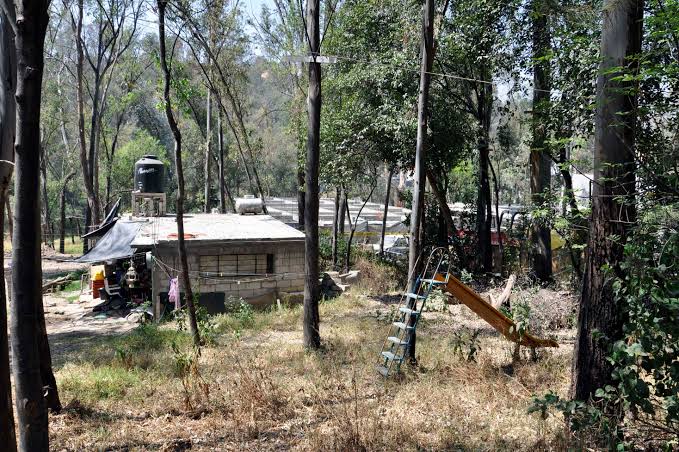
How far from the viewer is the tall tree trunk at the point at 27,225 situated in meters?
4.81

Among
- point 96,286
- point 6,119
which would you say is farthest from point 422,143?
point 96,286

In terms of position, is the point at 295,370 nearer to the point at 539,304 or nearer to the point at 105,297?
the point at 539,304

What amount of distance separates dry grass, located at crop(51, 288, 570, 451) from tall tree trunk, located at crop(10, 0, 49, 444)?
156 cm

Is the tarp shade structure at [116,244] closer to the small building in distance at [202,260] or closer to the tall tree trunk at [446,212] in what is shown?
the small building in distance at [202,260]

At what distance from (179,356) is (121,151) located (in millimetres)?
38736

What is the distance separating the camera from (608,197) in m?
6.04

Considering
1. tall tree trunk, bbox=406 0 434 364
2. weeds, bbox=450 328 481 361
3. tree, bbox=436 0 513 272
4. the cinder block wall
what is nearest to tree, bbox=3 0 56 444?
tall tree trunk, bbox=406 0 434 364

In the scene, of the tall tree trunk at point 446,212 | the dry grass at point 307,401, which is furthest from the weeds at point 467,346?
the tall tree trunk at point 446,212

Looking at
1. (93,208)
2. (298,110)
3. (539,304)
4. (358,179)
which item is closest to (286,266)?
(358,179)

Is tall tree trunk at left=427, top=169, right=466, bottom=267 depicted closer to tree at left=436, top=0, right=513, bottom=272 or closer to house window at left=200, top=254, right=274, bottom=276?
tree at left=436, top=0, right=513, bottom=272

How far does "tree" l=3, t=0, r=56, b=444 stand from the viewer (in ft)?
15.8

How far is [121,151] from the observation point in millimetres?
43438

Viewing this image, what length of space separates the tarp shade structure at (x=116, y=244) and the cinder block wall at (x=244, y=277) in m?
1.37

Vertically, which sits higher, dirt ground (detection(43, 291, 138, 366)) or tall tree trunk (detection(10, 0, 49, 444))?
tall tree trunk (detection(10, 0, 49, 444))
